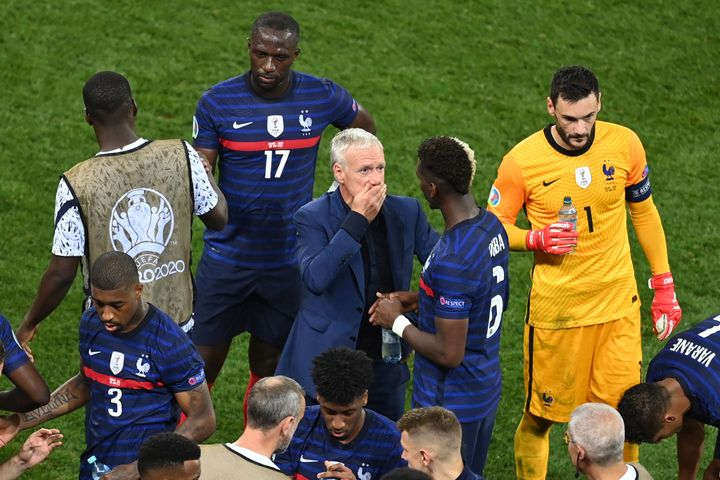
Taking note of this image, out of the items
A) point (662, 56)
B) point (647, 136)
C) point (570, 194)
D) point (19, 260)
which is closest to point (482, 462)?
point (570, 194)

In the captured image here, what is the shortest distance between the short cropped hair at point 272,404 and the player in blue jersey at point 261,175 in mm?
2120

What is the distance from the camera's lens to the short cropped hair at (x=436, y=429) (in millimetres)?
5020

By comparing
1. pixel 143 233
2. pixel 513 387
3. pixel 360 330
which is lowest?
pixel 513 387

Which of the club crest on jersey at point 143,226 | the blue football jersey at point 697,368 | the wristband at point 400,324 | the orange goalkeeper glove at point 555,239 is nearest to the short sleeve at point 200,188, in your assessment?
the club crest on jersey at point 143,226

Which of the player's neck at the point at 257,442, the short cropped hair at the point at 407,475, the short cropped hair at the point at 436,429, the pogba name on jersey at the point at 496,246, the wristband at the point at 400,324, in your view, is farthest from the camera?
the wristband at the point at 400,324

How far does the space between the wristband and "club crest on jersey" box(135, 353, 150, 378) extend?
1148 millimetres

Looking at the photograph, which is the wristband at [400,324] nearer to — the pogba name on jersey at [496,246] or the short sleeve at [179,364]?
the pogba name on jersey at [496,246]

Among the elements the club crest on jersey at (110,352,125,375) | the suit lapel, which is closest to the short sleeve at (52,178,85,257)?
the club crest on jersey at (110,352,125,375)

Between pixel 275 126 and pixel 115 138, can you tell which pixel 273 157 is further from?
pixel 115 138

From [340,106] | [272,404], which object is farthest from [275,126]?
[272,404]

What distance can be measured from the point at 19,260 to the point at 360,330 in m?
3.78

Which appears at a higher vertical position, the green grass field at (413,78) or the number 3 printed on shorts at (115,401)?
the green grass field at (413,78)

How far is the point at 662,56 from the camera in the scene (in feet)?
39.6

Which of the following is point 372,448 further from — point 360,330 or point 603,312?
point 603,312
